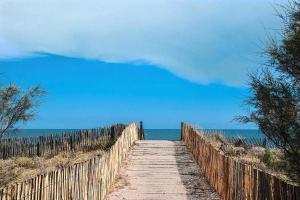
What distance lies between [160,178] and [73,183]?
7.13m

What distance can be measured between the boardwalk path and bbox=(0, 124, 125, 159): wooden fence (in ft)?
21.6

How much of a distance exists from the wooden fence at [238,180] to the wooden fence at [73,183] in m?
2.83

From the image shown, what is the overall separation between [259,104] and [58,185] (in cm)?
429

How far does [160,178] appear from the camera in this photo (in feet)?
58.8

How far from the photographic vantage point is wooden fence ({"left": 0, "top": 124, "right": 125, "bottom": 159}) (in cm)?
3203

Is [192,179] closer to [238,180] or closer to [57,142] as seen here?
[238,180]

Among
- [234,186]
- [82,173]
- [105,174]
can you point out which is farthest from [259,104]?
[105,174]

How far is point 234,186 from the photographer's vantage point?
42.5 feet

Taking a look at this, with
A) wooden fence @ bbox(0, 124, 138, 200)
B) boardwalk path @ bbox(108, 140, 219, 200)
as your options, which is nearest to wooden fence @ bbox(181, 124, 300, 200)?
boardwalk path @ bbox(108, 140, 219, 200)

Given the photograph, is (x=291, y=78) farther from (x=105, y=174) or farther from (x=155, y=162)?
(x=155, y=162)

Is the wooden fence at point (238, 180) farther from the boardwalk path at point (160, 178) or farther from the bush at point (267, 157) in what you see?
the bush at point (267, 157)

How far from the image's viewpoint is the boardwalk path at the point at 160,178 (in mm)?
15164

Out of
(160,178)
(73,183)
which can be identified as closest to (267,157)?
(160,178)

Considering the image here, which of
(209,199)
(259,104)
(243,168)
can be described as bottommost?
(209,199)
